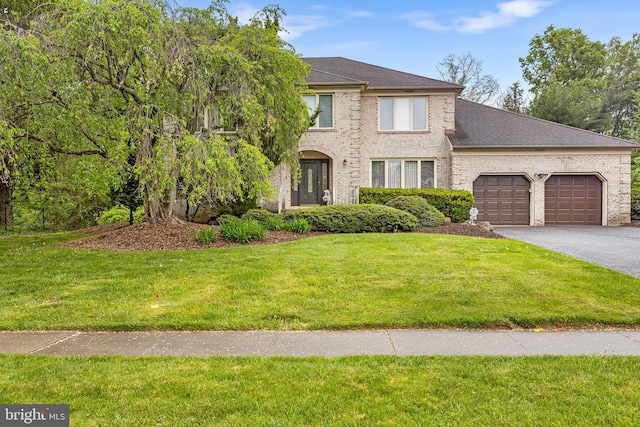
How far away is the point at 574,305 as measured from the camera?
521 cm

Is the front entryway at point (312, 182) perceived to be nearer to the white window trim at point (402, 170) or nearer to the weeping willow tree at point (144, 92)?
the white window trim at point (402, 170)

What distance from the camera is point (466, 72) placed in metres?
35.7

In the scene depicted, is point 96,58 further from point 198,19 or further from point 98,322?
point 98,322

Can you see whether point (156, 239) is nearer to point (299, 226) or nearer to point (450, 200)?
point (299, 226)

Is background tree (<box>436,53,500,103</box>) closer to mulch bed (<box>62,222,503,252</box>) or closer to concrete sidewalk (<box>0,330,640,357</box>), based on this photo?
mulch bed (<box>62,222,503,252</box>)

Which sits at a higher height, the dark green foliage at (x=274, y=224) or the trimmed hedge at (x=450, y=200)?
the trimmed hedge at (x=450, y=200)

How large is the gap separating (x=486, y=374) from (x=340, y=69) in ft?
62.3

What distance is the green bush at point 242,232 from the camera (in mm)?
10375

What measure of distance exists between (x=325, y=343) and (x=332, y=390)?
1.16m

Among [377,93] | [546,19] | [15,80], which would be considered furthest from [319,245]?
[546,19]

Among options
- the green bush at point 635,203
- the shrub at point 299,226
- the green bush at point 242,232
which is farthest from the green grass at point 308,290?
the green bush at point 635,203

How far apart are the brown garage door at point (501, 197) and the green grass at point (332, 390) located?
1526cm

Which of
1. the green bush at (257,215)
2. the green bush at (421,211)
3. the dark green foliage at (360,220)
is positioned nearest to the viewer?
→ the dark green foliage at (360,220)

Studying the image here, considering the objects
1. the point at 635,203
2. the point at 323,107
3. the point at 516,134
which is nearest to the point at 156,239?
the point at 323,107
